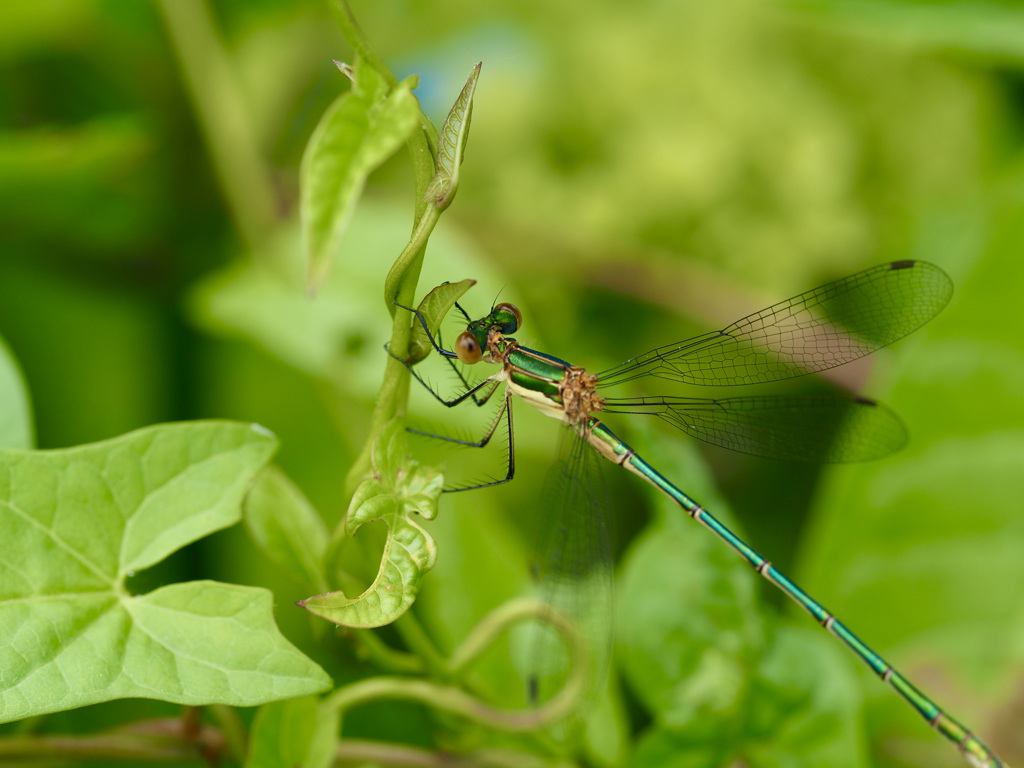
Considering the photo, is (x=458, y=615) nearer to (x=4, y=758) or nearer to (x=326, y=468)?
(x=326, y=468)

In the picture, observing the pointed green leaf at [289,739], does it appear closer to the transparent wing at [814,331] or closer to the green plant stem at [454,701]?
the green plant stem at [454,701]

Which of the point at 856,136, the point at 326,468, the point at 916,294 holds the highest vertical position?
the point at 856,136

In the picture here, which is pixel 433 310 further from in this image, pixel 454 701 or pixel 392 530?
pixel 454 701

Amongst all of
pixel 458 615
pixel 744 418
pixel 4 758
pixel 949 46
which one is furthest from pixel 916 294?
pixel 4 758

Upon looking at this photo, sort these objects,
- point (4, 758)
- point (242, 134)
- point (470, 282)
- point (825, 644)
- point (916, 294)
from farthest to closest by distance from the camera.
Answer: point (242, 134) → point (916, 294) → point (825, 644) → point (4, 758) → point (470, 282)

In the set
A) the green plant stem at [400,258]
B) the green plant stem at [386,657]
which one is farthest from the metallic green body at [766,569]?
the green plant stem at [400,258]

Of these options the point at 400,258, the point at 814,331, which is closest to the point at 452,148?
the point at 400,258

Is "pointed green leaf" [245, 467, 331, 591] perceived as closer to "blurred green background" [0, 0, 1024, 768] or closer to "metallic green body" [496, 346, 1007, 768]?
"blurred green background" [0, 0, 1024, 768]
